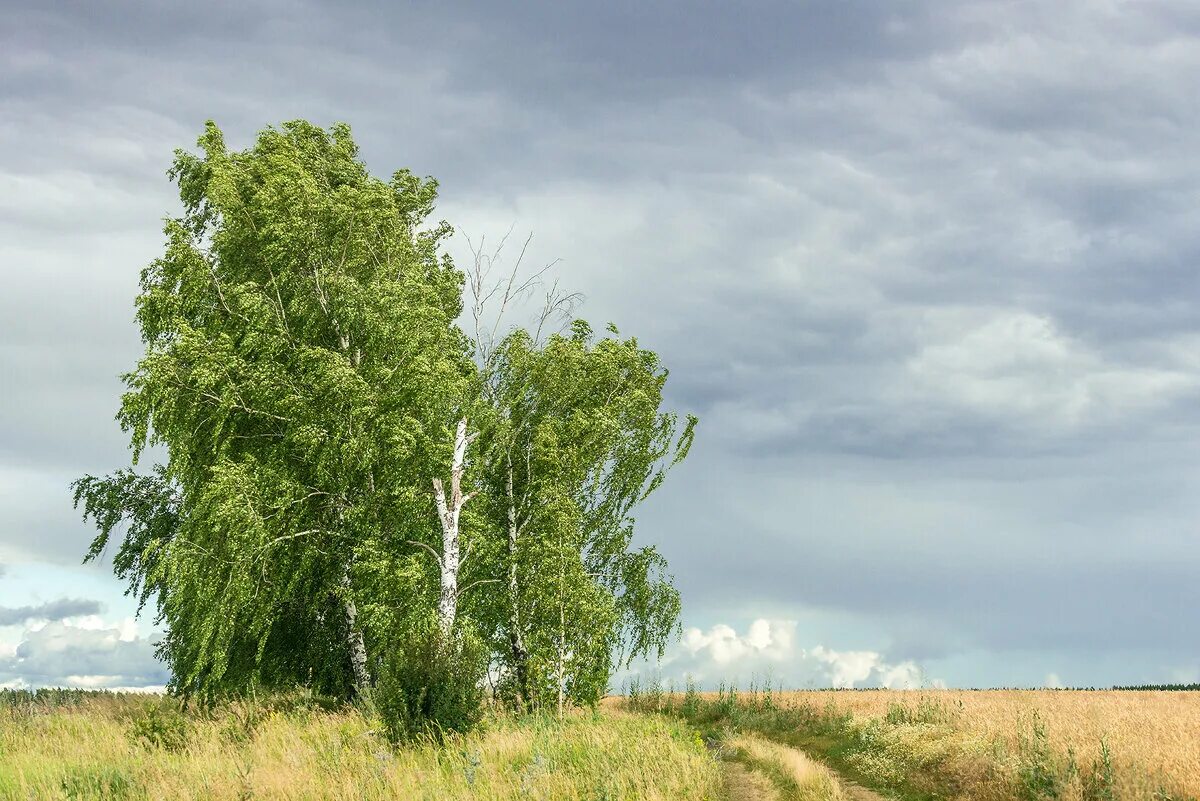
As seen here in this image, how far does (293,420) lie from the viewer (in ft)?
82.8

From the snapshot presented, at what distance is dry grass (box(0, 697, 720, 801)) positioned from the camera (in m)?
13.9

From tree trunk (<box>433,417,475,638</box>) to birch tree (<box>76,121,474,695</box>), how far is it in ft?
0.30

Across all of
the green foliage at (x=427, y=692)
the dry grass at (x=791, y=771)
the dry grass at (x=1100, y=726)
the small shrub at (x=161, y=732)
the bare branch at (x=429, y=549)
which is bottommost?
the dry grass at (x=791, y=771)

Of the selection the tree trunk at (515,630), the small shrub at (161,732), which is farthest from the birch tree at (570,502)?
the small shrub at (161,732)

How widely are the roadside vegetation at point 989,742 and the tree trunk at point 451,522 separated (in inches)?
295

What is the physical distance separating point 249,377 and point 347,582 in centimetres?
607

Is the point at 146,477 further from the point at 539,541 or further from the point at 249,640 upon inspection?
the point at 539,541

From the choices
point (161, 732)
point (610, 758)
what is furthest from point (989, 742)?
point (161, 732)

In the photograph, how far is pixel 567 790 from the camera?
1370 centimetres

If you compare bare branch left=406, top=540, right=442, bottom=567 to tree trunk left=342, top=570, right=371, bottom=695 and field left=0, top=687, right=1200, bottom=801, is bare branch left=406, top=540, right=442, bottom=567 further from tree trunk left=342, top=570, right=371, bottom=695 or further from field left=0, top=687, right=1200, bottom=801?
field left=0, top=687, right=1200, bottom=801

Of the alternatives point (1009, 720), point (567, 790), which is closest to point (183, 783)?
point (567, 790)

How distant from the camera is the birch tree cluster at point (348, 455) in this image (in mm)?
24375

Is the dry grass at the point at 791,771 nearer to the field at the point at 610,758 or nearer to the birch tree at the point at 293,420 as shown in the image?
the field at the point at 610,758

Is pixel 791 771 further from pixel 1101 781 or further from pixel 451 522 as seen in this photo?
pixel 451 522
